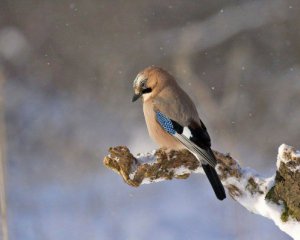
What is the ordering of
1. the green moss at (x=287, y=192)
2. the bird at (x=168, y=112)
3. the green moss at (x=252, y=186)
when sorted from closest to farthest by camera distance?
the green moss at (x=287, y=192) → the green moss at (x=252, y=186) → the bird at (x=168, y=112)

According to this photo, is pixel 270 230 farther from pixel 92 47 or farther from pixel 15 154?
pixel 92 47

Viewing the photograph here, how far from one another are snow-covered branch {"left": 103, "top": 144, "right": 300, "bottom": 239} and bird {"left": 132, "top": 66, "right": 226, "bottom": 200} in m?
0.07

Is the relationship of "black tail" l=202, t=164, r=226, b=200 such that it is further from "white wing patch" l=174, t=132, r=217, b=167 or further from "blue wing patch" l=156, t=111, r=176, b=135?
"blue wing patch" l=156, t=111, r=176, b=135

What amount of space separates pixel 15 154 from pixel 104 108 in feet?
2.25

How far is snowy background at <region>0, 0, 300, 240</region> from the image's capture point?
383 cm

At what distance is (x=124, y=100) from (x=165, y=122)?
2868 millimetres

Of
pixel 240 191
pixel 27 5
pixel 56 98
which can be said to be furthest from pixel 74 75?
pixel 240 191

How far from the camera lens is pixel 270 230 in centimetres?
347

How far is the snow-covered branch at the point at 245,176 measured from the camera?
1400 mm

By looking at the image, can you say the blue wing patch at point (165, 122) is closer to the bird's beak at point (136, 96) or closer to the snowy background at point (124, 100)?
the bird's beak at point (136, 96)

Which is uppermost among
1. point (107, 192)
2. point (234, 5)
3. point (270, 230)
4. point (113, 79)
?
point (234, 5)

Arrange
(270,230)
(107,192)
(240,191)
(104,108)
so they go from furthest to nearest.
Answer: (104,108) < (107,192) < (270,230) < (240,191)

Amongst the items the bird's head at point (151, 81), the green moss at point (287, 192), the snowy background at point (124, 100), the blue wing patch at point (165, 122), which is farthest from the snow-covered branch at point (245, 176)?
the snowy background at point (124, 100)

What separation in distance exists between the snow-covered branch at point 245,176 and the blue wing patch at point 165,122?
0.12m
